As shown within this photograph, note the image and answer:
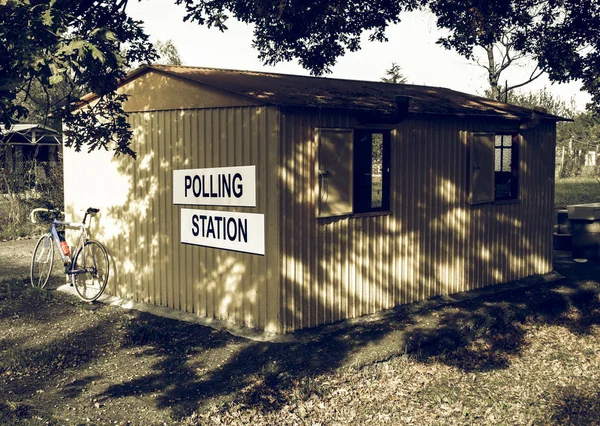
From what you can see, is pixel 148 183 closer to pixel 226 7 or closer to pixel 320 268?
pixel 320 268

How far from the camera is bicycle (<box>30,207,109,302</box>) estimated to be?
10.8 metres

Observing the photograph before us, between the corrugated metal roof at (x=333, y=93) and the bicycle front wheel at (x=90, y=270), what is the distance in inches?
90.2

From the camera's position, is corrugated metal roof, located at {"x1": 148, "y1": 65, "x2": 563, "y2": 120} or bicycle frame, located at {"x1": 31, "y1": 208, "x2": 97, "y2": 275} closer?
corrugated metal roof, located at {"x1": 148, "y1": 65, "x2": 563, "y2": 120}

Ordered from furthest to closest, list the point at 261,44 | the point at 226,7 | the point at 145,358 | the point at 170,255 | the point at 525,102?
the point at 525,102, the point at 261,44, the point at 226,7, the point at 170,255, the point at 145,358

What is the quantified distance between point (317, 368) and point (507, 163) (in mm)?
6317

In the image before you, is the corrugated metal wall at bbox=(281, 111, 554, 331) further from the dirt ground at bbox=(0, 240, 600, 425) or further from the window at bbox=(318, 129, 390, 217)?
the dirt ground at bbox=(0, 240, 600, 425)

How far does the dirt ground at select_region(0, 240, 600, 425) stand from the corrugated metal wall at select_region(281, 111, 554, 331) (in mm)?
402

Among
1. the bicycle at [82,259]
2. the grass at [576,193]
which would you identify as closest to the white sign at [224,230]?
A: the bicycle at [82,259]

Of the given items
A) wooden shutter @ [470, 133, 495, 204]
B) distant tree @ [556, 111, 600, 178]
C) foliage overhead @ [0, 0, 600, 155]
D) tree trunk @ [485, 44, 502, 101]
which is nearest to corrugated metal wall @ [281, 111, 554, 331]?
wooden shutter @ [470, 133, 495, 204]

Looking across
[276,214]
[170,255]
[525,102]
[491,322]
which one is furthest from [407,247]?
[525,102]

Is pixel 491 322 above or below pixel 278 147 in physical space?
below

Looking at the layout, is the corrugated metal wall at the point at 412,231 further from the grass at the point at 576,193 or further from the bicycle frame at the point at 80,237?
the grass at the point at 576,193

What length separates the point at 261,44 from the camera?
1469cm

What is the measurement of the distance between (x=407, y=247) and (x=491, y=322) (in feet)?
5.01
